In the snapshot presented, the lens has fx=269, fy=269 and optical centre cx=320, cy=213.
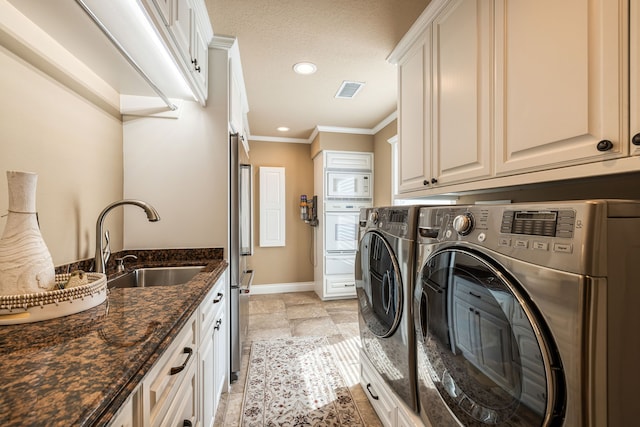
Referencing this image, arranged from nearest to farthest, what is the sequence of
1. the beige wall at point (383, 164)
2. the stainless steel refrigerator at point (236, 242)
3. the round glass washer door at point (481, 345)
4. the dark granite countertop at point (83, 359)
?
the dark granite countertop at point (83, 359) < the round glass washer door at point (481, 345) < the stainless steel refrigerator at point (236, 242) < the beige wall at point (383, 164)

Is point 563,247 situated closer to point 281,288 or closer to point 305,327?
point 305,327

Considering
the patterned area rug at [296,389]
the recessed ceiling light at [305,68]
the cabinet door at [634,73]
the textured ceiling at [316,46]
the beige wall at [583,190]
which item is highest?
the textured ceiling at [316,46]

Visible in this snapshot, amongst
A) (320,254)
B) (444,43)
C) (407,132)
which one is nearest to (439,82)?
(444,43)

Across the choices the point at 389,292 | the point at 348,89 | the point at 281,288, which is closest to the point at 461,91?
the point at 389,292

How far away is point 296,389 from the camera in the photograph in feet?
6.43

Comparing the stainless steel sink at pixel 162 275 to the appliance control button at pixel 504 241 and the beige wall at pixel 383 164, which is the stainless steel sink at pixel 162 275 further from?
the beige wall at pixel 383 164

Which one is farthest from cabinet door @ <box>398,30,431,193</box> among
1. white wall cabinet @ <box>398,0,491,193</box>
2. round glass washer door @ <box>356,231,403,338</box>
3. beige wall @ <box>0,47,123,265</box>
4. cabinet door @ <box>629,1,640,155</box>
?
beige wall @ <box>0,47,123,265</box>

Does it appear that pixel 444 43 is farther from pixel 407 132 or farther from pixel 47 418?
pixel 47 418

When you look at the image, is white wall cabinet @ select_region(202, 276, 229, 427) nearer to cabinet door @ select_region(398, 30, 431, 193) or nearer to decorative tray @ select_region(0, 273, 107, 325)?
decorative tray @ select_region(0, 273, 107, 325)

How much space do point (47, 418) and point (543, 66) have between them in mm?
1567

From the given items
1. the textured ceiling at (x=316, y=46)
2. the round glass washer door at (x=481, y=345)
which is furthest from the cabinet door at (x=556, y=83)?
the textured ceiling at (x=316, y=46)

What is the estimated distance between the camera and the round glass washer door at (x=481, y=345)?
672 millimetres

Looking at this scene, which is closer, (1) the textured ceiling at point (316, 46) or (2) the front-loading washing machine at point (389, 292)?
(2) the front-loading washing machine at point (389, 292)

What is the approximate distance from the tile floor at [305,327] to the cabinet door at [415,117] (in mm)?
1511
